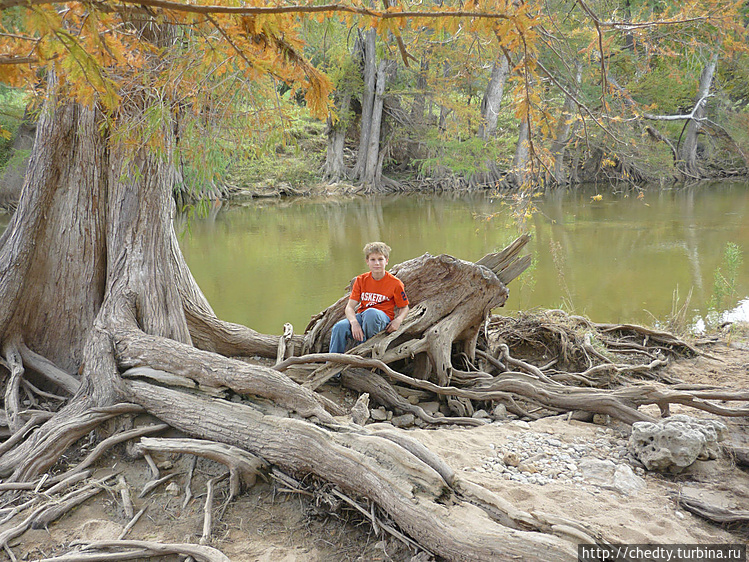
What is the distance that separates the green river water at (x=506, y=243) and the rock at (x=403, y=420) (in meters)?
2.14

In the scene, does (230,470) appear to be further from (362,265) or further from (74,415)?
(362,265)

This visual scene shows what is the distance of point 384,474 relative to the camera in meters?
2.80

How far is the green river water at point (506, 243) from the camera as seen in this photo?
27.6 ft

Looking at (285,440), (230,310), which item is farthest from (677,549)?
(230,310)

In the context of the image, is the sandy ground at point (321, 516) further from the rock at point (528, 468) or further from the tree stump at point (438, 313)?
the tree stump at point (438, 313)

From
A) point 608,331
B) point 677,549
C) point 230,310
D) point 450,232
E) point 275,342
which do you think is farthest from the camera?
point 450,232

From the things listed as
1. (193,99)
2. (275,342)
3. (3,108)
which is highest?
(3,108)

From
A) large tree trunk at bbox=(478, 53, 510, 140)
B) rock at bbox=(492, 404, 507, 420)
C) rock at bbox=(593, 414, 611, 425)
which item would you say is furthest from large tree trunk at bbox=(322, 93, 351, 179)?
rock at bbox=(593, 414, 611, 425)

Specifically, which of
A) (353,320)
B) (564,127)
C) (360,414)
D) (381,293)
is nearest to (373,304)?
(381,293)

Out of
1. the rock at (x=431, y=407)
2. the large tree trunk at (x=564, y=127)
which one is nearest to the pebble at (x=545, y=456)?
the rock at (x=431, y=407)

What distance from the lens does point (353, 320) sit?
4617 millimetres

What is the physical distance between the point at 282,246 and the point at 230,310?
538 cm

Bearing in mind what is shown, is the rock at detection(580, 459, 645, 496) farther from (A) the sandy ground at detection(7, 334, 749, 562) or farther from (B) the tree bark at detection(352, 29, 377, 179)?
(B) the tree bark at detection(352, 29, 377, 179)

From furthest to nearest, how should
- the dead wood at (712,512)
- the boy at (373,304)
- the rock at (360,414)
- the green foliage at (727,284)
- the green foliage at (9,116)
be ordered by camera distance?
the green foliage at (9,116) < the green foliage at (727,284) < the boy at (373,304) < the rock at (360,414) < the dead wood at (712,512)
